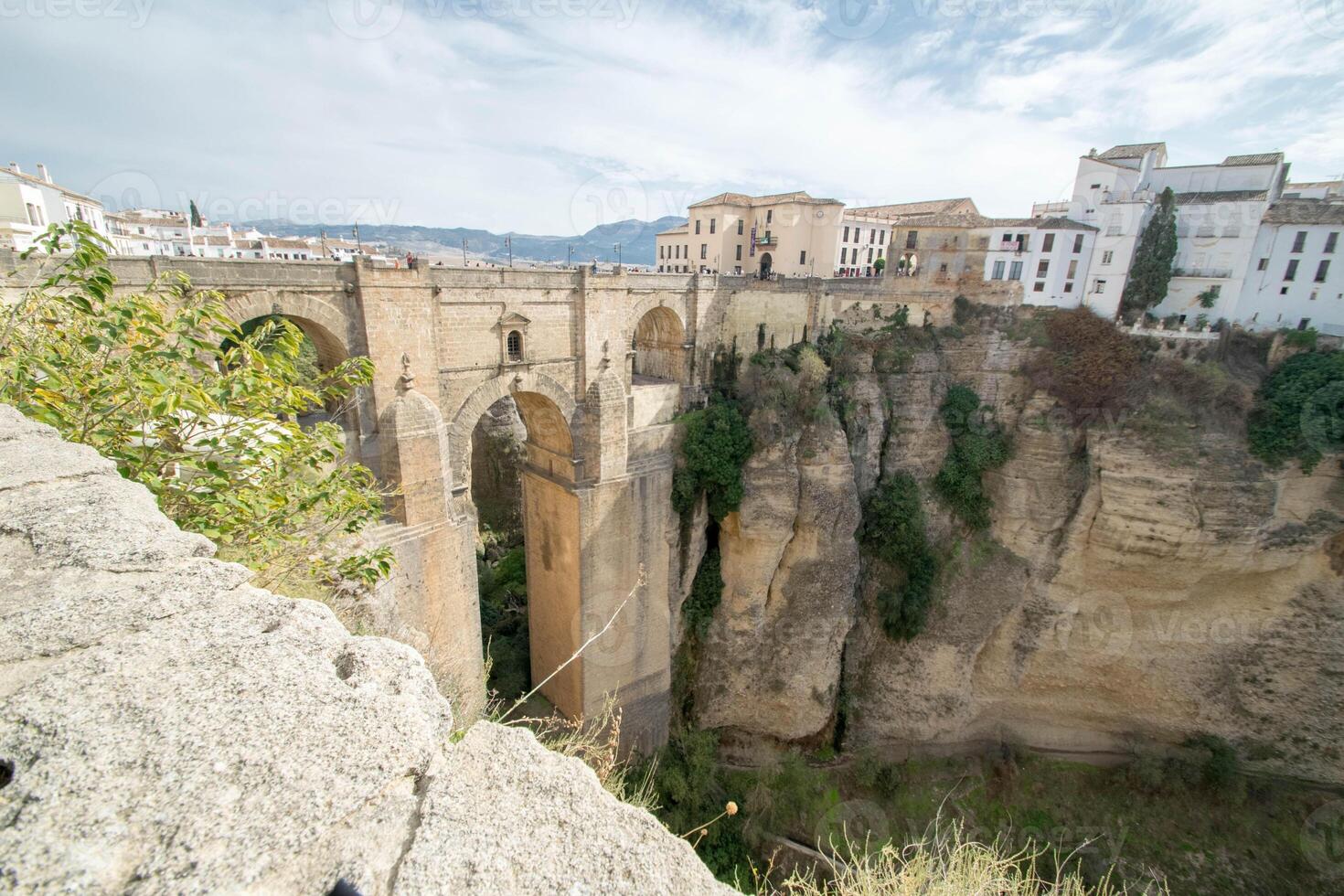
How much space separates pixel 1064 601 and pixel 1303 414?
7.63 meters

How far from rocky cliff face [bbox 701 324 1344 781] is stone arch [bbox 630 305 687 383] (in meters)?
4.02

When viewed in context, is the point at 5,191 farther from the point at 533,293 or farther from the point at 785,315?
the point at 785,315

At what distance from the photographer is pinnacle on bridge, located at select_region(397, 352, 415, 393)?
1144cm

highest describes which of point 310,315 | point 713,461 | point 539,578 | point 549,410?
point 310,315

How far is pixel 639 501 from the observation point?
15.6 m

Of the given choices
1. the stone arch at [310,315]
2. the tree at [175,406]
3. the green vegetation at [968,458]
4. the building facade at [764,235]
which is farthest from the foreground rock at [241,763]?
the building facade at [764,235]

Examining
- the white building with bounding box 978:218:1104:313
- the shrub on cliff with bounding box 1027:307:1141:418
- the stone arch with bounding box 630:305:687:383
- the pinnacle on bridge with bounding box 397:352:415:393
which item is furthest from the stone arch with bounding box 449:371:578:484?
the white building with bounding box 978:218:1104:313

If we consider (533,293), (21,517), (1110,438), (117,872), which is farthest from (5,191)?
(1110,438)

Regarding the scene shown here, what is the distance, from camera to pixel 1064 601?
17.9 meters

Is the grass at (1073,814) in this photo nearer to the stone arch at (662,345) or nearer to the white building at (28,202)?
the stone arch at (662,345)

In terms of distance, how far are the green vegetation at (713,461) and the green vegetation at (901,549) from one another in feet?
14.5

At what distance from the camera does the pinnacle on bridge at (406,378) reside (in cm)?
1144

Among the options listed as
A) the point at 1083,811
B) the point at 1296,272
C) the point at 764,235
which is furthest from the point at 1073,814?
the point at 764,235

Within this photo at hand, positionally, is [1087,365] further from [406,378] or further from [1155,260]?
[406,378]
